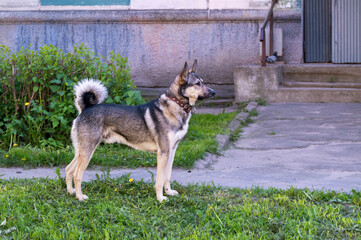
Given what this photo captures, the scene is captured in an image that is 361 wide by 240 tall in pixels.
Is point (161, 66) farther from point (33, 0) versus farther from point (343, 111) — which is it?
point (343, 111)

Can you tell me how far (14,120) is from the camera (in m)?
7.33

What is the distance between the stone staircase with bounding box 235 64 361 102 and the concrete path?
647 millimetres

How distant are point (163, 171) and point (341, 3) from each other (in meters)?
7.54

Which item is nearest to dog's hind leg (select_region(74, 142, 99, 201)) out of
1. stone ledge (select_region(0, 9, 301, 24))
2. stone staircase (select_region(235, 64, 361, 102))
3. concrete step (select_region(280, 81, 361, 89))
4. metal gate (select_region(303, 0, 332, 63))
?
stone staircase (select_region(235, 64, 361, 102))

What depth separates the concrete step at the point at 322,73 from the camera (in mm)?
10266

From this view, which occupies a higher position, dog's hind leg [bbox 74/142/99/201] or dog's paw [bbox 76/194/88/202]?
dog's hind leg [bbox 74/142/99/201]

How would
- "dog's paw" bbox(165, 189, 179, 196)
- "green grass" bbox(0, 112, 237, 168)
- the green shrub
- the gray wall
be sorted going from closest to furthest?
"dog's paw" bbox(165, 189, 179, 196) < "green grass" bbox(0, 112, 237, 168) < the green shrub < the gray wall

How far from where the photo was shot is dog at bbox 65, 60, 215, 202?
5.20m

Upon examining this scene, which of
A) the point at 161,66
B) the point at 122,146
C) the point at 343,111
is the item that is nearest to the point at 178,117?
the point at 122,146

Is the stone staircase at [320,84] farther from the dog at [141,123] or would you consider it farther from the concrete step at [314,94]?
the dog at [141,123]

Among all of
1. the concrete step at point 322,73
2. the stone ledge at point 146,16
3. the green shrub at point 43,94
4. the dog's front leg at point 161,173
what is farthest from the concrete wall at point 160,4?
the dog's front leg at point 161,173

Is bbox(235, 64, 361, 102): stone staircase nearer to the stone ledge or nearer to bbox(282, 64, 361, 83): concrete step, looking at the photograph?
bbox(282, 64, 361, 83): concrete step

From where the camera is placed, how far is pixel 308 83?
34.1 ft

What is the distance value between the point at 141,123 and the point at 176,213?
3.45 feet
